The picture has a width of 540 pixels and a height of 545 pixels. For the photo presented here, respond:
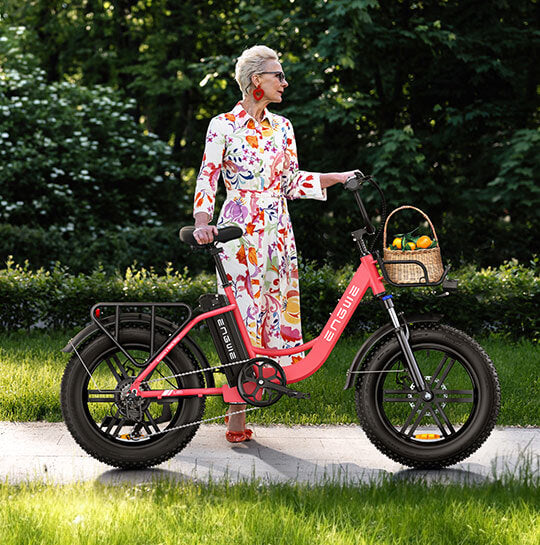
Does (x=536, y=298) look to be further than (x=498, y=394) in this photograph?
Yes

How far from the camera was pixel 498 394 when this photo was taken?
12.4 feet

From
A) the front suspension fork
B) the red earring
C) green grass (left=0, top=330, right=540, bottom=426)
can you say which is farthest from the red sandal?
the red earring

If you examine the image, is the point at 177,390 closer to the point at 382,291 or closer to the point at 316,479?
the point at 316,479

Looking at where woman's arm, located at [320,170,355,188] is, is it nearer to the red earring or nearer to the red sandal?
the red earring

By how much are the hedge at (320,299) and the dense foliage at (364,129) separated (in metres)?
2.70

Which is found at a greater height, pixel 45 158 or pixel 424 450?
pixel 45 158

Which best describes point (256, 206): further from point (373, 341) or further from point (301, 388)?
point (301, 388)

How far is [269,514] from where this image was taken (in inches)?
125

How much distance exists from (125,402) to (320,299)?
146 inches

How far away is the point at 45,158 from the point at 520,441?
→ 33.2 feet

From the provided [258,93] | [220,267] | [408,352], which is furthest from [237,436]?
[258,93]

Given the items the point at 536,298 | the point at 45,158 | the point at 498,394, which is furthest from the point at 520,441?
the point at 45,158

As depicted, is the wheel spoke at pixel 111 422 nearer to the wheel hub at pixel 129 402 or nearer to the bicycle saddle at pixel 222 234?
the wheel hub at pixel 129 402

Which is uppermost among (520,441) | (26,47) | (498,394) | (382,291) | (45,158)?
(26,47)
